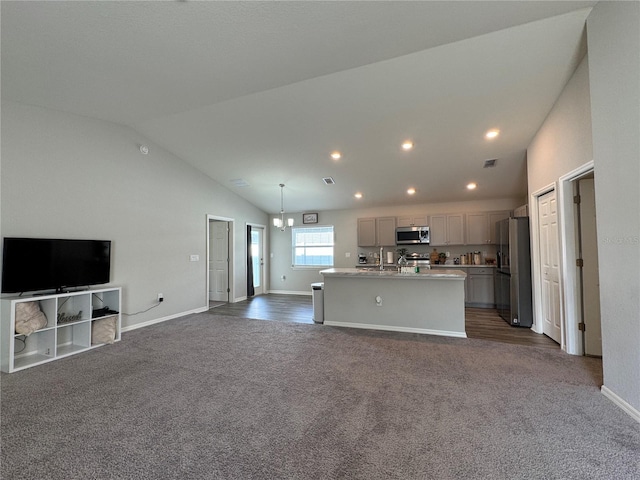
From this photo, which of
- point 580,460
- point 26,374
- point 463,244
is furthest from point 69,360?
point 463,244

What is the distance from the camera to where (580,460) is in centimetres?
158

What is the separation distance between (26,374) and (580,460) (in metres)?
4.70

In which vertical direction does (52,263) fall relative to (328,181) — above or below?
below

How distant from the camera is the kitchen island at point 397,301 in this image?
395 cm

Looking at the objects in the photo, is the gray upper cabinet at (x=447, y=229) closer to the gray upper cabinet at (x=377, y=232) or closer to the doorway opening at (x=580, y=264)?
the gray upper cabinet at (x=377, y=232)

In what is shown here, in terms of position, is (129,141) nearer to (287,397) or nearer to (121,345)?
(121,345)

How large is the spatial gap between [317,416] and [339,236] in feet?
19.1

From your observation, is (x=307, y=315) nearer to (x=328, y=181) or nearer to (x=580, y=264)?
(x=328, y=181)

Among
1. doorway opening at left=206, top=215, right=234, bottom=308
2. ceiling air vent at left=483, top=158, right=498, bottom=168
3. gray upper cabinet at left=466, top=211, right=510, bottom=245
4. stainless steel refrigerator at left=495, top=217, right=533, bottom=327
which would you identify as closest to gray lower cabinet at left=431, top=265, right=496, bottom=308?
gray upper cabinet at left=466, top=211, right=510, bottom=245

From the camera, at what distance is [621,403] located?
2.09 metres

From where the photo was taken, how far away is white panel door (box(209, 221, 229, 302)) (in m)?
6.86

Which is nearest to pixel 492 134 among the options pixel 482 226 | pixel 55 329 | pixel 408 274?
pixel 408 274

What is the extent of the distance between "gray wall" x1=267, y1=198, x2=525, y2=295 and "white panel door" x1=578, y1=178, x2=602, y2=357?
3320 mm

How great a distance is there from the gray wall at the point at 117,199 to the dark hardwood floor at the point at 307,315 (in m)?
1.00
